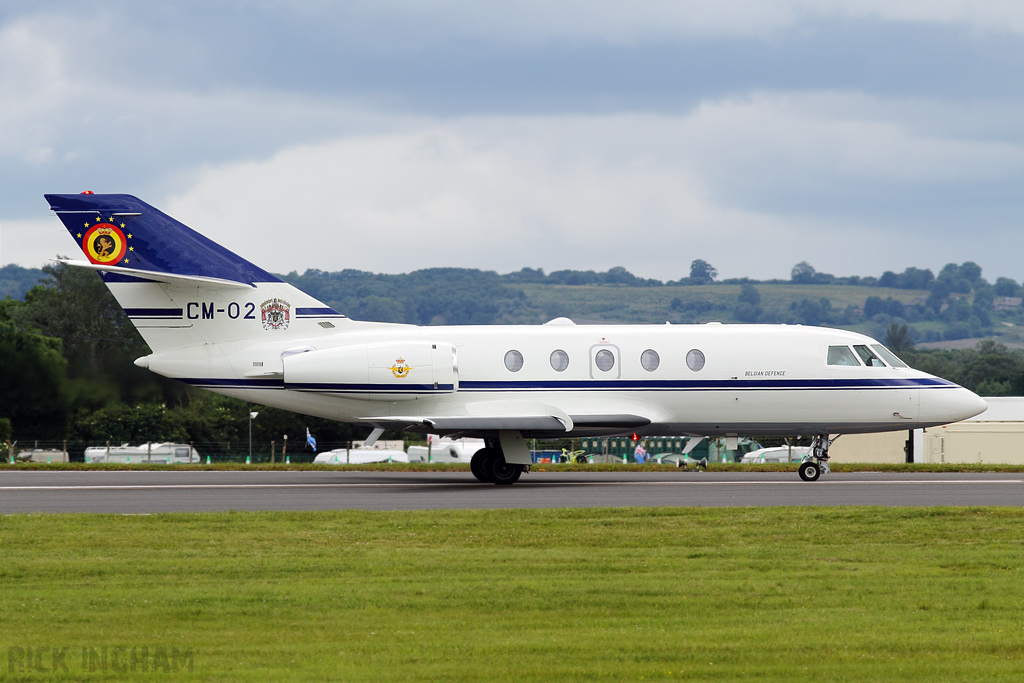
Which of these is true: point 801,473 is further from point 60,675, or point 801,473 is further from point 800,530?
point 60,675

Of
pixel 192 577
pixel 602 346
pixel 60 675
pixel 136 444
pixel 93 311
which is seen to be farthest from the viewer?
pixel 93 311

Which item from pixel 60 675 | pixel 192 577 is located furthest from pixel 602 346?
pixel 60 675

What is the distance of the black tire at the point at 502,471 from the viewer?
23500mm

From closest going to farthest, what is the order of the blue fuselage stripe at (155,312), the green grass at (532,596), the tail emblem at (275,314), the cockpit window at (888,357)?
the green grass at (532,596), the blue fuselage stripe at (155,312), the cockpit window at (888,357), the tail emblem at (275,314)

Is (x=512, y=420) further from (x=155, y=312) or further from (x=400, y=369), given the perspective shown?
(x=155, y=312)

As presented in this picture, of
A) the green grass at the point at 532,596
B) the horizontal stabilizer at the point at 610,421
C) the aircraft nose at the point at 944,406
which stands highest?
the aircraft nose at the point at 944,406

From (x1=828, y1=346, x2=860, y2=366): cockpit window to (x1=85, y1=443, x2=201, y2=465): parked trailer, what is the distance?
73.6 ft

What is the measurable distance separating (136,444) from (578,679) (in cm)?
3581

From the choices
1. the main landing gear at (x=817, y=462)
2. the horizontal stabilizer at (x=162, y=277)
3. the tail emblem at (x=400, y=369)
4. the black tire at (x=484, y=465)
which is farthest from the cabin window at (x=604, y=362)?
the horizontal stabilizer at (x=162, y=277)

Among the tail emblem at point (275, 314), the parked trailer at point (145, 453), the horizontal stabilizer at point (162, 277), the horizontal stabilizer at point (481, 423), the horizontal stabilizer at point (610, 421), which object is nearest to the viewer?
the horizontal stabilizer at point (481, 423)

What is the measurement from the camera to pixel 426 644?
8.62 meters

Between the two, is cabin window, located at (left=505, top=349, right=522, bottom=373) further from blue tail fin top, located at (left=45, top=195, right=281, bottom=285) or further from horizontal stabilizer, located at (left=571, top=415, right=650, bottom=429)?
blue tail fin top, located at (left=45, top=195, right=281, bottom=285)

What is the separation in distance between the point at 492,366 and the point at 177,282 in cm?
698

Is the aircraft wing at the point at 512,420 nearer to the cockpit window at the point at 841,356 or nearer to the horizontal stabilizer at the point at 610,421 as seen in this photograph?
the horizontal stabilizer at the point at 610,421
